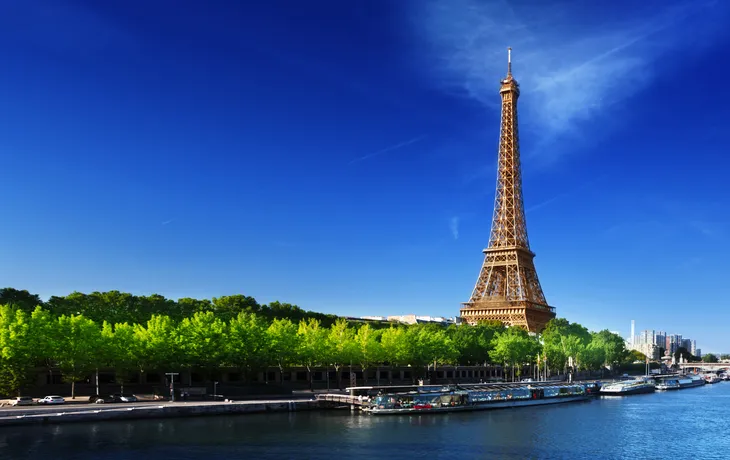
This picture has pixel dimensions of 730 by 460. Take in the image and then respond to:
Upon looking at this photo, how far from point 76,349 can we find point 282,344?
28.5 m

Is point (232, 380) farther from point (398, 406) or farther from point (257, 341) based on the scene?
point (398, 406)

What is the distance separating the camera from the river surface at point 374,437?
5306 cm

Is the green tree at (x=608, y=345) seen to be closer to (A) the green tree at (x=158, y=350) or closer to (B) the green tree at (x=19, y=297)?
(A) the green tree at (x=158, y=350)

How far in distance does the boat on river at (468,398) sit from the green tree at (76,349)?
33702 millimetres

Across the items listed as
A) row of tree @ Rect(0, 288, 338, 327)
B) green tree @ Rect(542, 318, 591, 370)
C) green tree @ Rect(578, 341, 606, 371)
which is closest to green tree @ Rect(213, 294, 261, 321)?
row of tree @ Rect(0, 288, 338, 327)

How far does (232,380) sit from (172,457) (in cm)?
5095

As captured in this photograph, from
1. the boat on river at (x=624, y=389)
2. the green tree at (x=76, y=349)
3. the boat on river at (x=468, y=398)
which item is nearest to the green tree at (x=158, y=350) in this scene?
the green tree at (x=76, y=349)

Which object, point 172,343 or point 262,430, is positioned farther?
point 172,343

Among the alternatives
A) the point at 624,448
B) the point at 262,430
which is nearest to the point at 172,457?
the point at 262,430

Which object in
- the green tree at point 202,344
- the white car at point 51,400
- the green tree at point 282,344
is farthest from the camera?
the green tree at point 282,344

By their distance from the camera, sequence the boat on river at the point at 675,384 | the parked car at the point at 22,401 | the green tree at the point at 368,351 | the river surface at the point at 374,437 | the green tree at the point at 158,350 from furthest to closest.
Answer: the boat on river at the point at 675,384, the green tree at the point at 368,351, the green tree at the point at 158,350, the parked car at the point at 22,401, the river surface at the point at 374,437

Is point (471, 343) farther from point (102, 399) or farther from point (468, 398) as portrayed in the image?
point (102, 399)

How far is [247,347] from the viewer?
309 ft

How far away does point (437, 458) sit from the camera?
5216 cm
